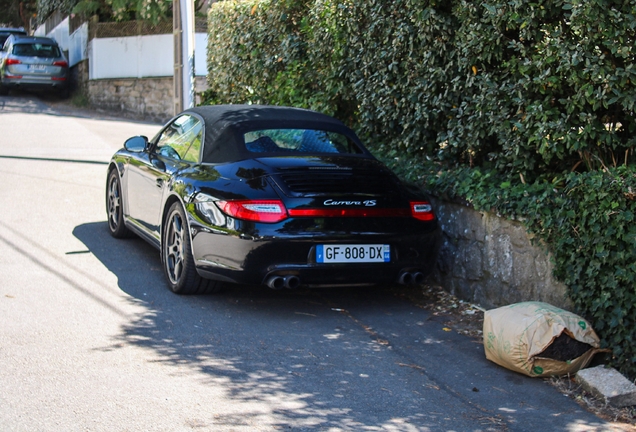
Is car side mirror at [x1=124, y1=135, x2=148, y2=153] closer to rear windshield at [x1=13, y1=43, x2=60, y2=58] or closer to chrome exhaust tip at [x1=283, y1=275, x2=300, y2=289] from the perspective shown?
chrome exhaust tip at [x1=283, y1=275, x2=300, y2=289]

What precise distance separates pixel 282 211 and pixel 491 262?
5.66 feet

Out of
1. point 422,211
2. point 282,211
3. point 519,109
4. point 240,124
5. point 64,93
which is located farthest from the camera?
point 64,93

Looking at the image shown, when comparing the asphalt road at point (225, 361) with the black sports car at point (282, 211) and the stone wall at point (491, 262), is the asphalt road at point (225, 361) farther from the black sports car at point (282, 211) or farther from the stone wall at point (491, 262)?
the stone wall at point (491, 262)

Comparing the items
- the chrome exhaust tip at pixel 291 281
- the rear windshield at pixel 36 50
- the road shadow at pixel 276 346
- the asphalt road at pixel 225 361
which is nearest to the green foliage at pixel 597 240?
the asphalt road at pixel 225 361

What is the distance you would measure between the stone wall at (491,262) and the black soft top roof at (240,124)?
109 centimetres

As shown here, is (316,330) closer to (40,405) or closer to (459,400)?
(459,400)

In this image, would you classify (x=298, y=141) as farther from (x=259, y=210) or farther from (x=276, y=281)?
(x=276, y=281)

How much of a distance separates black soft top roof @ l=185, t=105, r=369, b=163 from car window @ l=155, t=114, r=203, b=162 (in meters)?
0.10

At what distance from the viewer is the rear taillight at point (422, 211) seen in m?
6.61

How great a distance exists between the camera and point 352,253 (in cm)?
A: 629

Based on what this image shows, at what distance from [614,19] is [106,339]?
13.3 ft

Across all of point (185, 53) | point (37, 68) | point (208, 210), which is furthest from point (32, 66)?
point (208, 210)

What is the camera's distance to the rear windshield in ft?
89.3

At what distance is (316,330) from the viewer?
6137 mm
